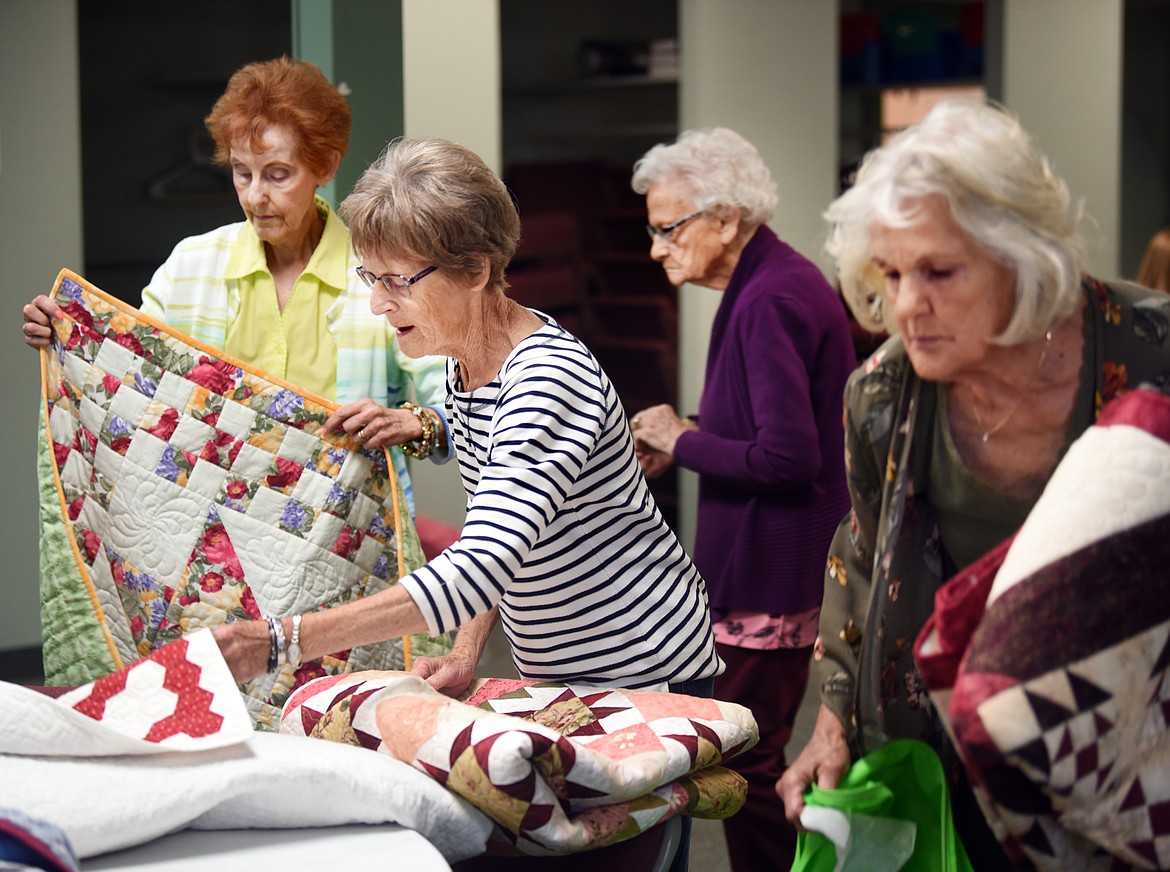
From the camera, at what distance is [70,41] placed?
4.64 meters

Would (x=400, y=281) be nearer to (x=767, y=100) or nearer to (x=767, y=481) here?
(x=767, y=481)

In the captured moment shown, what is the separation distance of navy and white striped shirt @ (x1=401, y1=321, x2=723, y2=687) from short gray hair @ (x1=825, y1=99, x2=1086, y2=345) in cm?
50

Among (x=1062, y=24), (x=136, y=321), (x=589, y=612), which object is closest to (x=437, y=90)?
(x=136, y=321)

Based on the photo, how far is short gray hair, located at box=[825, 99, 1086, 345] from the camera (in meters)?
1.49

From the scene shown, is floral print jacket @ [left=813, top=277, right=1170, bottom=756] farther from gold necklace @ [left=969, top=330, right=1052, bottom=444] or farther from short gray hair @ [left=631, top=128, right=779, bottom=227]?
short gray hair @ [left=631, top=128, right=779, bottom=227]

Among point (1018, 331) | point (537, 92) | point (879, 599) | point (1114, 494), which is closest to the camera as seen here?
point (1114, 494)

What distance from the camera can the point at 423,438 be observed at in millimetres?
2404

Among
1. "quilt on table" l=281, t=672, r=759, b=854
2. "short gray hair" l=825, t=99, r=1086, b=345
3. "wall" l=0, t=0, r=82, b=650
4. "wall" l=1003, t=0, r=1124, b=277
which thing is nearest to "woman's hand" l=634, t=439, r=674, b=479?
"quilt on table" l=281, t=672, r=759, b=854

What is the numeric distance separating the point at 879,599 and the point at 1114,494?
37 centimetres

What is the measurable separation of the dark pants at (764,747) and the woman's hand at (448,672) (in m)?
0.97

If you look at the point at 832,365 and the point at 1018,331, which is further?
the point at 832,365

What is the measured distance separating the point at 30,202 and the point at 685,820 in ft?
11.4

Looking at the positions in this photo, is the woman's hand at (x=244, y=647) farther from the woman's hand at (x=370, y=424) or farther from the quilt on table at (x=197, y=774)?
the woman's hand at (x=370, y=424)

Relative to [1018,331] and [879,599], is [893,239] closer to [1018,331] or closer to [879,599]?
[1018,331]
